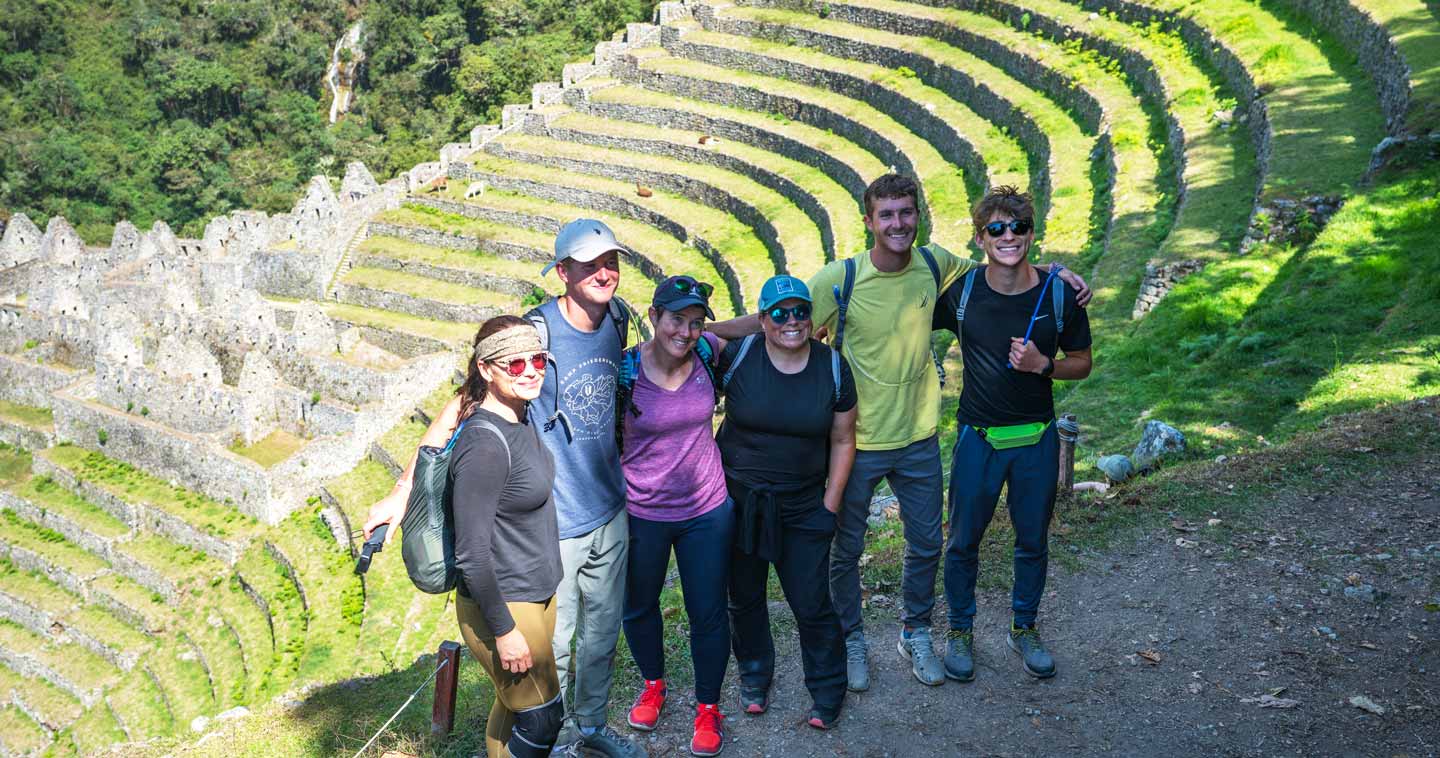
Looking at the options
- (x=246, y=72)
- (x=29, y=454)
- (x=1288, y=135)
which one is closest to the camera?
(x=1288, y=135)

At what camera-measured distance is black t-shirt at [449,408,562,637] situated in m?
3.62

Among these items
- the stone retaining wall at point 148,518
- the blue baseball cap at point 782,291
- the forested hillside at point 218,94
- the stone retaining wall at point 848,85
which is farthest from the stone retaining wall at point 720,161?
the forested hillside at point 218,94

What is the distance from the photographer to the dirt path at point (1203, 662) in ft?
14.7

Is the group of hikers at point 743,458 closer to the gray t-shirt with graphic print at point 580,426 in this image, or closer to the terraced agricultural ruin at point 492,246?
the gray t-shirt with graphic print at point 580,426

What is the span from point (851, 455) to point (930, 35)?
60.8ft

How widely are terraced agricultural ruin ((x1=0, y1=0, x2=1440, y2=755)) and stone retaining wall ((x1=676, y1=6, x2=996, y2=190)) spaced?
70 mm

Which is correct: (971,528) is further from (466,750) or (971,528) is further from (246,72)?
(246,72)

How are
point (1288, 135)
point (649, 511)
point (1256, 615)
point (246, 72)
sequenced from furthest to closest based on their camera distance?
point (246, 72)
point (1288, 135)
point (1256, 615)
point (649, 511)

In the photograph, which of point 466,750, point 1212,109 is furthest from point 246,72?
point 466,750

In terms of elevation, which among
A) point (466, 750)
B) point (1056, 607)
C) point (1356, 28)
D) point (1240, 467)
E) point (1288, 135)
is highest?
point (1356, 28)

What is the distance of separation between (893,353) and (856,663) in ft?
4.78

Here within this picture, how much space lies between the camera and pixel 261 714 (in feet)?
21.9

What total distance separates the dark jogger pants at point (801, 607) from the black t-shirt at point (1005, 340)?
0.84 m

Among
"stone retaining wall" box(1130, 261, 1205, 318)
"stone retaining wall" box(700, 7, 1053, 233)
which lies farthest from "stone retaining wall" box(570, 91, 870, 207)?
"stone retaining wall" box(1130, 261, 1205, 318)
